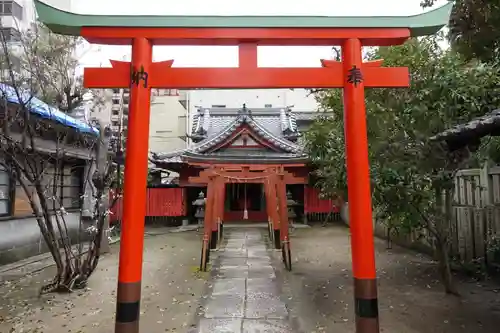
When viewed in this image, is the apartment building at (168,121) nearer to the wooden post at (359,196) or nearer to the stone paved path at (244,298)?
the stone paved path at (244,298)

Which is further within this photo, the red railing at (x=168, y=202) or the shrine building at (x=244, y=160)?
the red railing at (x=168, y=202)

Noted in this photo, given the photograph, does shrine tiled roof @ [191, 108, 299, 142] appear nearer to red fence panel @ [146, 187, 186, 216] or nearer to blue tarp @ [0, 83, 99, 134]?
red fence panel @ [146, 187, 186, 216]

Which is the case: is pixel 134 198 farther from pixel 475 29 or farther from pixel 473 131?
pixel 475 29

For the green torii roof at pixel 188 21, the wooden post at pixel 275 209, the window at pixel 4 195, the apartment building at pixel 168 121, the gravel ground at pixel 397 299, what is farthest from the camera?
the apartment building at pixel 168 121

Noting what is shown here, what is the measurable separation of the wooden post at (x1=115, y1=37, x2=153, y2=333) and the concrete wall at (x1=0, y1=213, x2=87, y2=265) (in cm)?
719

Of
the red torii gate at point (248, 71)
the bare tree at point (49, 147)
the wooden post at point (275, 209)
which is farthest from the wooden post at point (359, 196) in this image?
the wooden post at point (275, 209)

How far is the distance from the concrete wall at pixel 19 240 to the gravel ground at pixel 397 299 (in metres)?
6.81

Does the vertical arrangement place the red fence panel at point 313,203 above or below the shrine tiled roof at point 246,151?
below

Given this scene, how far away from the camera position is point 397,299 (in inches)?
237

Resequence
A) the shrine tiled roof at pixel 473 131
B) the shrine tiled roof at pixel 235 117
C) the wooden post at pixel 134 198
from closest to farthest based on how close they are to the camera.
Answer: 1. the shrine tiled roof at pixel 473 131
2. the wooden post at pixel 134 198
3. the shrine tiled roof at pixel 235 117

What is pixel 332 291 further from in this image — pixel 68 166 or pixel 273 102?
pixel 273 102

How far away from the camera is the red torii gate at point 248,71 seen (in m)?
3.85

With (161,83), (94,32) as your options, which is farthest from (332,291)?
(94,32)

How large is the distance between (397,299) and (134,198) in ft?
15.1
